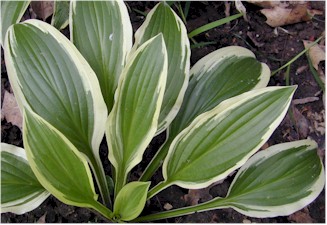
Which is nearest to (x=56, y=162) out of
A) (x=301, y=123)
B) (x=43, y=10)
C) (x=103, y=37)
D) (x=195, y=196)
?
(x=103, y=37)

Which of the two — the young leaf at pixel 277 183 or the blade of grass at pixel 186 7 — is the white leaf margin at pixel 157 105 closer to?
the young leaf at pixel 277 183

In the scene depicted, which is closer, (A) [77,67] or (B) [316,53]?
(A) [77,67]

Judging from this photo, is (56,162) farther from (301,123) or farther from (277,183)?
(301,123)

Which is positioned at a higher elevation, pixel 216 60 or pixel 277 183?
pixel 216 60

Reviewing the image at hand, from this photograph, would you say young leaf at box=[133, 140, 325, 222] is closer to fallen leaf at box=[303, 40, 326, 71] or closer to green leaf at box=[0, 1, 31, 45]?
fallen leaf at box=[303, 40, 326, 71]

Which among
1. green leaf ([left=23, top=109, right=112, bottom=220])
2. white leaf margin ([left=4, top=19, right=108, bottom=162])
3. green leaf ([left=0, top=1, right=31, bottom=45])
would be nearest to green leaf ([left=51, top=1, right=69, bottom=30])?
green leaf ([left=0, top=1, right=31, bottom=45])

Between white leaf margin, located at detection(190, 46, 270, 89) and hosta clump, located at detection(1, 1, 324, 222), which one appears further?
white leaf margin, located at detection(190, 46, 270, 89)
